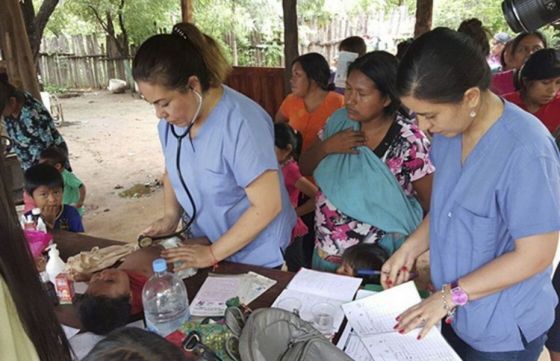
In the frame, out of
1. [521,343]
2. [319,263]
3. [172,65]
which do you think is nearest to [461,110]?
[521,343]

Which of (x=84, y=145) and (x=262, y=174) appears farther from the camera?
(x=84, y=145)

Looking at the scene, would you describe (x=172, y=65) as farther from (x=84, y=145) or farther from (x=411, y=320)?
(x=84, y=145)

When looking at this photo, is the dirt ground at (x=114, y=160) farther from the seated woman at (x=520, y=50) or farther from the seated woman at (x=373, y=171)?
the seated woman at (x=520, y=50)

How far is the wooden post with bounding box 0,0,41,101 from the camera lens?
14.6 ft

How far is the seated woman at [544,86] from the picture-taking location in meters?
2.40

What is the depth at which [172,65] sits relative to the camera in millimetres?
1362

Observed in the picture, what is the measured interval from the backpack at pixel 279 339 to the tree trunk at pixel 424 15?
15.4 feet

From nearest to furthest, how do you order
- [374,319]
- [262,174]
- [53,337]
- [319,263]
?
[53,337], [374,319], [262,174], [319,263]

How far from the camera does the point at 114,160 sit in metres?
6.68

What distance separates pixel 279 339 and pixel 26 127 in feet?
8.72

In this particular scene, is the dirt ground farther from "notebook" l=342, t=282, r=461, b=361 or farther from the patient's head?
"notebook" l=342, t=282, r=461, b=361

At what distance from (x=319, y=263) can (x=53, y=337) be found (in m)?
1.36

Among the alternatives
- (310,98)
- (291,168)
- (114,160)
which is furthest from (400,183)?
(114,160)

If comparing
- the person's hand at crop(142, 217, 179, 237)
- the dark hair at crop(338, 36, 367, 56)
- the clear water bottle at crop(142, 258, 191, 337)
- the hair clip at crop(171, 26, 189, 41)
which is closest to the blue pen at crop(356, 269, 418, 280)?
the clear water bottle at crop(142, 258, 191, 337)
